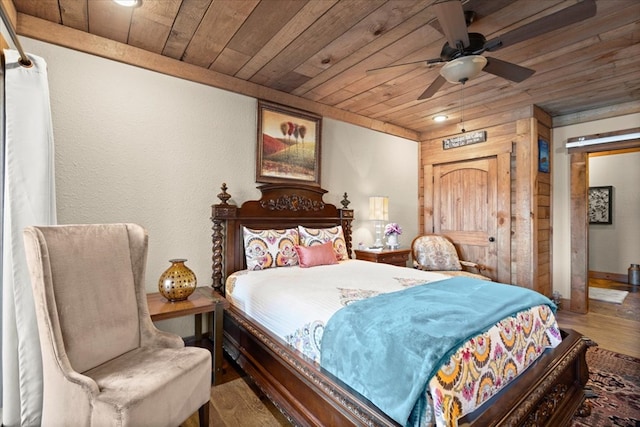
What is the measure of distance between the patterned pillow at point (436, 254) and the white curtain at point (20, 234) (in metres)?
3.92

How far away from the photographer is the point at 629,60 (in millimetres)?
2646

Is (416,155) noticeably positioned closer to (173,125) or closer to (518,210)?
(518,210)

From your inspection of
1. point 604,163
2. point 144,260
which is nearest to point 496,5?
point 144,260

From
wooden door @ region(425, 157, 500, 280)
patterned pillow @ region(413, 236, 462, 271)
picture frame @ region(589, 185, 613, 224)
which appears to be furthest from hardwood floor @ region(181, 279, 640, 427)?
picture frame @ region(589, 185, 613, 224)

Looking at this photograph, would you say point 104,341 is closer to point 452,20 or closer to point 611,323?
point 452,20

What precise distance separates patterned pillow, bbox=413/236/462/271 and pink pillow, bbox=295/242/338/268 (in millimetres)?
1663

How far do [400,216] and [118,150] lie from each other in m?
3.67

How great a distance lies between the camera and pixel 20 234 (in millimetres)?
1597

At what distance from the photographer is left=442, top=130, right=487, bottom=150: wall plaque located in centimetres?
421

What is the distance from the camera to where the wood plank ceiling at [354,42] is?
2049mm

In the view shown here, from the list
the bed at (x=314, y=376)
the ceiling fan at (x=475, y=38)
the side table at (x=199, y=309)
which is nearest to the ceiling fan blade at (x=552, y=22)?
the ceiling fan at (x=475, y=38)

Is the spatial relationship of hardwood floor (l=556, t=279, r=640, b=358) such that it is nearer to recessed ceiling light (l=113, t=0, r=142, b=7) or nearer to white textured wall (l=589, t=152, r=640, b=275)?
white textured wall (l=589, t=152, r=640, b=275)

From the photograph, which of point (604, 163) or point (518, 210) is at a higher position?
point (604, 163)

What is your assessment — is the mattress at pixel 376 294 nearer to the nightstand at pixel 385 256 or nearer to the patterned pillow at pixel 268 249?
the patterned pillow at pixel 268 249
